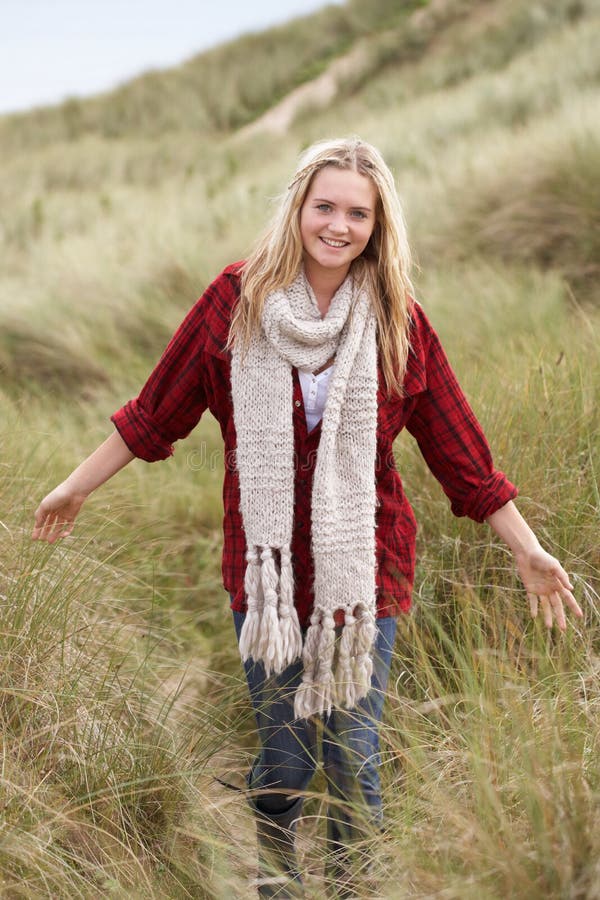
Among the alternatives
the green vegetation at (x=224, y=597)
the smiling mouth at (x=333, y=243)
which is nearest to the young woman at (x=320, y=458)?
the smiling mouth at (x=333, y=243)

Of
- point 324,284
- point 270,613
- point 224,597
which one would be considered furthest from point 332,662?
point 224,597

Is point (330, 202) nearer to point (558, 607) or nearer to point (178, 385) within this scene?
point (178, 385)

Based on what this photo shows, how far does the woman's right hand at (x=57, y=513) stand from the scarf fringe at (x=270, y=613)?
513 millimetres

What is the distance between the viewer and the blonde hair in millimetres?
2383

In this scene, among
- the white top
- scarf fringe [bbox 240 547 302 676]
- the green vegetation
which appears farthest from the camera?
the white top

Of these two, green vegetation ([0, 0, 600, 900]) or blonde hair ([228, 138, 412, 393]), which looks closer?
green vegetation ([0, 0, 600, 900])

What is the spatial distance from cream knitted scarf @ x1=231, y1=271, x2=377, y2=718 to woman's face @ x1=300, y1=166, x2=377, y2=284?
141 mm

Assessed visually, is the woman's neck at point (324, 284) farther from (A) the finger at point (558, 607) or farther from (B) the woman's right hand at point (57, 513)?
(A) the finger at point (558, 607)

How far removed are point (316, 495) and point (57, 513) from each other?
723 mm

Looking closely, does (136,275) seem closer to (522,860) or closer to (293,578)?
(293,578)

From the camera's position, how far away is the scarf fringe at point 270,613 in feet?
7.54

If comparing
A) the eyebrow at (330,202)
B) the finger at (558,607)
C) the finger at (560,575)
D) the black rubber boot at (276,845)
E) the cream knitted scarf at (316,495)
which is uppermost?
the eyebrow at (330,202)

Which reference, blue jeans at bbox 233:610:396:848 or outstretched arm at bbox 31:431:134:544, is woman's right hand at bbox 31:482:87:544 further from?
blue jeans at bbox 233:610:396:848

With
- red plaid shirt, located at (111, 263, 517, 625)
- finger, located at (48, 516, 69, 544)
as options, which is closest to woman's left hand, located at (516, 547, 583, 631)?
red plaid shirt, located at (111, 263, 517, 625)
